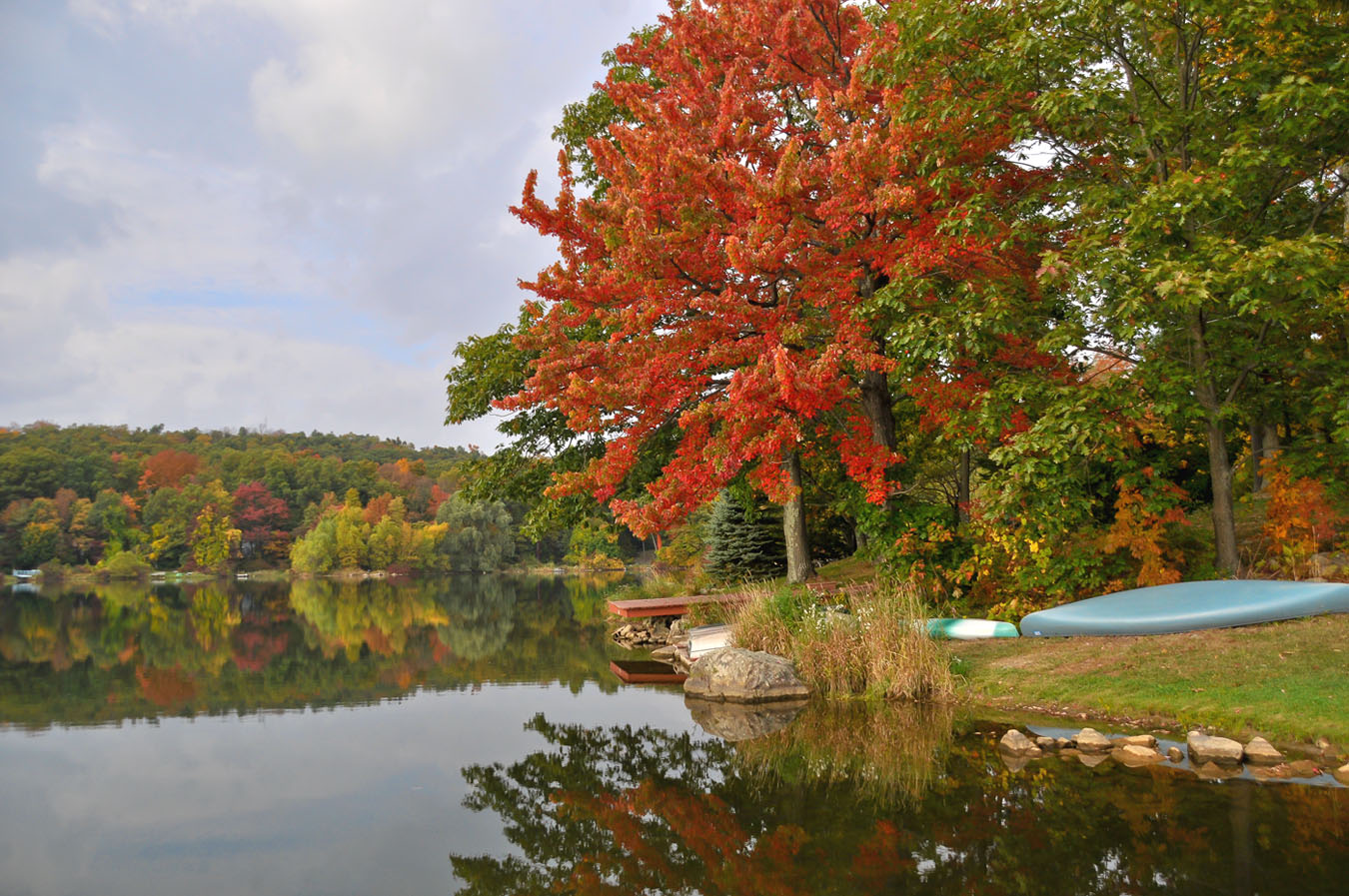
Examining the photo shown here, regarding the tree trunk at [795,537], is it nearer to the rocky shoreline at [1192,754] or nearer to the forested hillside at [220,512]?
the rocky shoreline at [1192,754]

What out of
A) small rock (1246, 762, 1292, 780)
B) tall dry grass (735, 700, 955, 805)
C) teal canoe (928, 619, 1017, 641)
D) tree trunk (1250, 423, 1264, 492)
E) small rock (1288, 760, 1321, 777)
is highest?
tree trunk (1250, 423, 1264, 492)

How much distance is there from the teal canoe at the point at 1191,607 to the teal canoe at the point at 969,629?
0.36 metres

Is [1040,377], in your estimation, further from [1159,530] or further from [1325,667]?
[1325,667]

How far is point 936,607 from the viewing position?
1094 centimetres

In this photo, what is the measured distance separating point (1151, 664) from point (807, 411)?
4580 millimetres

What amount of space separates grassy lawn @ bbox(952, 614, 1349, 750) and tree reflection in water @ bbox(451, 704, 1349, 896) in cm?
123

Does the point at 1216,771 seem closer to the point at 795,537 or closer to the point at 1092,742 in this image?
the point at 1092,742

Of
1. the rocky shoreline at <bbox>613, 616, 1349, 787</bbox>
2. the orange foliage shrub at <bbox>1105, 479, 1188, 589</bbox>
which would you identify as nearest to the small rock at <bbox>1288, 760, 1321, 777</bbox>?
the rocky shoreline at <bbox>613, 616, 1349, 787</bbox>

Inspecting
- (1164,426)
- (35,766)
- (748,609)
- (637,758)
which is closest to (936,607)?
(748,609)

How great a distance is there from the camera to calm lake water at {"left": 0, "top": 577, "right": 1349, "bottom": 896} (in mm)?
4031

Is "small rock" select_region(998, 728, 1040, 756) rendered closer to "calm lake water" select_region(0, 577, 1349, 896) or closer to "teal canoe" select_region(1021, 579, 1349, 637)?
"calm lake water" select_region(0, 577, 1349, 896)

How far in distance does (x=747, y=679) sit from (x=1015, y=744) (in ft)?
10.5

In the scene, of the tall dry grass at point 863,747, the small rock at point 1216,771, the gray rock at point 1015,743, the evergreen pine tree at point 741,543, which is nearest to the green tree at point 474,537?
the evergreen pine tree at point 741,543

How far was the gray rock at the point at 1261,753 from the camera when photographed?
5.29 metres
